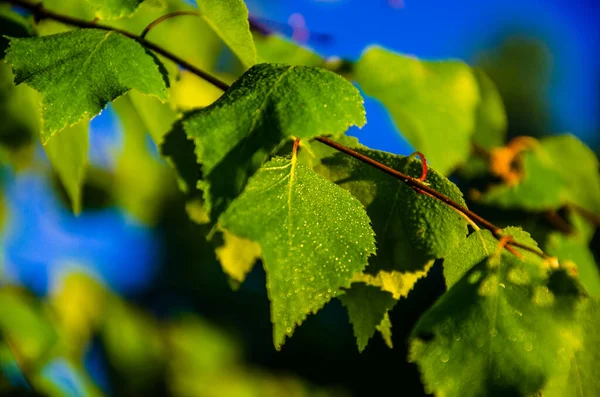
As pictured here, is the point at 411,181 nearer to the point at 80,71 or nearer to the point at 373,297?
the point at 373,297

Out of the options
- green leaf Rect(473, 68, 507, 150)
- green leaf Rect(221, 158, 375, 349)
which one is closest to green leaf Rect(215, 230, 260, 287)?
green leaf Rect(221, 158, 375, 349)

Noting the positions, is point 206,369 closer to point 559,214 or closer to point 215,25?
point 559,214

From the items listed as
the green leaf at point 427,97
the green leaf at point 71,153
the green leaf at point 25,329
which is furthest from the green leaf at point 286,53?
the green leaf at point 25,329

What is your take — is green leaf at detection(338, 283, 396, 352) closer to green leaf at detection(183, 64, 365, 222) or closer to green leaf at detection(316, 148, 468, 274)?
green leaf at detection(316, 148, 468, 274)

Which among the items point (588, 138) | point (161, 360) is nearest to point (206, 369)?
point (161, 360)

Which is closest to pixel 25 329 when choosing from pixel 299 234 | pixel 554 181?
pixel 299 234

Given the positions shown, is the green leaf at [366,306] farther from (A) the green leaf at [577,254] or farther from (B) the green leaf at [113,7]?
(A) the green leaf at [577,254]
